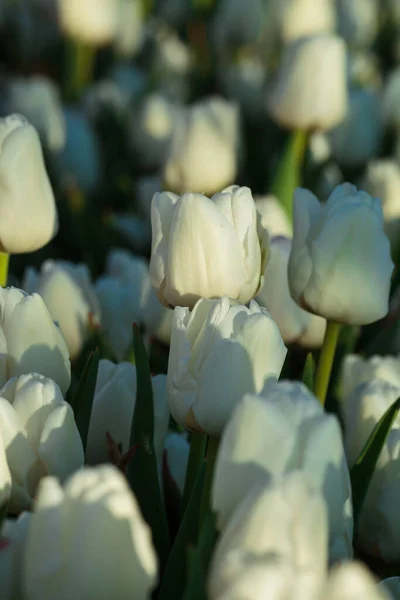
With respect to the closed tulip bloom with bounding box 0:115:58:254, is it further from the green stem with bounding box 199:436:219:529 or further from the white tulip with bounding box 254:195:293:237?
the white tulip with bounding box 254:195:293:237

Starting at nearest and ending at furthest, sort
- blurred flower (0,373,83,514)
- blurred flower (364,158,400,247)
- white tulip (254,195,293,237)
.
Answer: blurred flower (0,373,83,514) < white tulip (254,195,293,237) < blurred flower (364,158,400,247)

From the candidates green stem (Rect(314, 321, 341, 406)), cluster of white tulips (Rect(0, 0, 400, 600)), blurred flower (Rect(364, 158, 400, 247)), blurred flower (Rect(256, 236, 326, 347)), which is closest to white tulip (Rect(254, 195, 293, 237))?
cluster of white tulips (Rect(0, 0, 400, 600))

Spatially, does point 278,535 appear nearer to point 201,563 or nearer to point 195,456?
point 201,563

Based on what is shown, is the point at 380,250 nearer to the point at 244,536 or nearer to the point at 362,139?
the point at 244,536

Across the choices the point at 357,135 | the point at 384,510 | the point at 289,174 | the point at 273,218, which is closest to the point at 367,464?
the point at 384,510

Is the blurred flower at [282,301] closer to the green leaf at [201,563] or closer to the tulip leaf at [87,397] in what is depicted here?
the tulip leaf at [87,397]

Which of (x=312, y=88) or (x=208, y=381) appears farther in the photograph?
(x=312, y=88)

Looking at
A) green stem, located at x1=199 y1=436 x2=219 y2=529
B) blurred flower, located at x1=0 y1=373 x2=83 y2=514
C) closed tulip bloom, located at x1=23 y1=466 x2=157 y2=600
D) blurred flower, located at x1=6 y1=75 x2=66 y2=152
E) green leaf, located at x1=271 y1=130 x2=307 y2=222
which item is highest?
closed tulip bloom, located at x1=23 y1=466 x2=157 y2=600

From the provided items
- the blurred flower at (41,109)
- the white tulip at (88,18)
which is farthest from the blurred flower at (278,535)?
the white tulip at (88,18)
